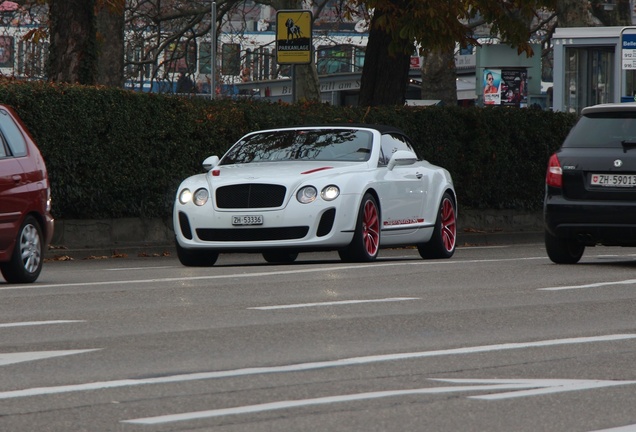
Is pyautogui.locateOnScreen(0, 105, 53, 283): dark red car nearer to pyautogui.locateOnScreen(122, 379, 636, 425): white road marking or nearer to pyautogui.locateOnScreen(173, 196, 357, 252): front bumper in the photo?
pyautogui.locateOnScreen(173, 196, 357, 252): front bumper

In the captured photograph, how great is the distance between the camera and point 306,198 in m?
16.2

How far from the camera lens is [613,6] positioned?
55.6m

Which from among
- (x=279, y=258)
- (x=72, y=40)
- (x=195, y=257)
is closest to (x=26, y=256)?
→ (x=195, y=257)

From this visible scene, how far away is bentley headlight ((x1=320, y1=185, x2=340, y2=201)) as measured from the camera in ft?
53.4

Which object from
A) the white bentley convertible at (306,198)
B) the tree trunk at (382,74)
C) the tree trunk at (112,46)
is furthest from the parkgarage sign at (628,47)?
the tree trunk at (112,46)

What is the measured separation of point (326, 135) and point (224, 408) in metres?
11.3

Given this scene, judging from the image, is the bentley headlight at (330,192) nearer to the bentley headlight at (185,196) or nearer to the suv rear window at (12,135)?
the bentley headlight at (185,196)

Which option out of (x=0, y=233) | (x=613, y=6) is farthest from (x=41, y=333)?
(x=613, y=6)

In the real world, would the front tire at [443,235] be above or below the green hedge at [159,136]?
below

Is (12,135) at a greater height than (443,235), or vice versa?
(12,135)

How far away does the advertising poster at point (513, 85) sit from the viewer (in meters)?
41.5

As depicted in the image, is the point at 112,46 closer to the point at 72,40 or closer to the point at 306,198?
the point at 72,40

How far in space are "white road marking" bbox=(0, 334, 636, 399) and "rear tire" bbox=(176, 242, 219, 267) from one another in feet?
24.0

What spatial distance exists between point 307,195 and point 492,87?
2627cm
